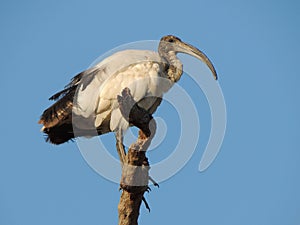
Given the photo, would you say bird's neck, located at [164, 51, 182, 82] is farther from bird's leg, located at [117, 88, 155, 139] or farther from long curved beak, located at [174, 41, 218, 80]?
bird's leg, located at [117, 88, 155, 139]

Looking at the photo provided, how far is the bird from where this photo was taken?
8.85 metres

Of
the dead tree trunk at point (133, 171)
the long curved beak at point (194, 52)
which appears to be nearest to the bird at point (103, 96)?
the long curved beak at point (194, 52)

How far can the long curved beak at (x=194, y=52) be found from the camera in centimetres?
973

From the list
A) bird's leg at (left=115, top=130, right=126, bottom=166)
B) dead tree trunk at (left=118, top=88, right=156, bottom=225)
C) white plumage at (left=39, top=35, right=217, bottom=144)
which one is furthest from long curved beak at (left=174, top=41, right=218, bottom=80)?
dead tree trunk at (left=118, top=88, right=156, bottom=225)

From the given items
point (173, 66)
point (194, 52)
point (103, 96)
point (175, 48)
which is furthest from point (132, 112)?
point (175, 48)

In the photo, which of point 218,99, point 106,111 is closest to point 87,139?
point 106,111

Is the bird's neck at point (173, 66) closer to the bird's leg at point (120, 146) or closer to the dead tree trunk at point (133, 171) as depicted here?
the bird's leg at point (120, 146)

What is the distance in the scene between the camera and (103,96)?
895cm

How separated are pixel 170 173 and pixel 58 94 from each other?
2044 millimetres

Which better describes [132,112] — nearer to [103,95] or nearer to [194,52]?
[103,95]

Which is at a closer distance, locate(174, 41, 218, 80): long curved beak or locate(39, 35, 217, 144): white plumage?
locate(39, 35, 217, 144): white plumage

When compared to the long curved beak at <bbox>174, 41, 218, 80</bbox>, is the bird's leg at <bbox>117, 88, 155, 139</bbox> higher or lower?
lower

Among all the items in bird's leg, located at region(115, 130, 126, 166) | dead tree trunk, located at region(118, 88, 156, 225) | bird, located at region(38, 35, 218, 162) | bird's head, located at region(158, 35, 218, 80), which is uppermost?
bird's head, located at region(158, 35, 218, 80)

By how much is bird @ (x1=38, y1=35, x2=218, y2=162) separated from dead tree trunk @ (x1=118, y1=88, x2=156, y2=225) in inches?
→ 70.4
